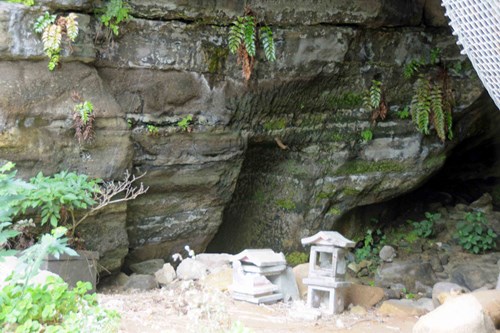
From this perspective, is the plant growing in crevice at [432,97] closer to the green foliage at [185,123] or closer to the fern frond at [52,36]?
the green foliage at [185,123]

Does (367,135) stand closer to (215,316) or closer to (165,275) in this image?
(165,275)

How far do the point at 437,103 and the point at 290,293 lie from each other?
4.27 metres

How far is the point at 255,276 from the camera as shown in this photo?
662 centimetres

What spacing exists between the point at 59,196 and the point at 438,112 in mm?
6014

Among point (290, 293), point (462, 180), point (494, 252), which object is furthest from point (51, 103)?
point (462, 180)

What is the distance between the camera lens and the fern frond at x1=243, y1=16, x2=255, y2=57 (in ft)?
26.0

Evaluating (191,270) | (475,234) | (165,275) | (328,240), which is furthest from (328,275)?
(475,234)

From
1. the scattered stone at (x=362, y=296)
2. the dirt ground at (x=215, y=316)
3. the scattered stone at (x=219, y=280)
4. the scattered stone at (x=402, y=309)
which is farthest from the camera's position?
the scattered stone at (x=362, y=296)

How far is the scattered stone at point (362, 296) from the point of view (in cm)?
707

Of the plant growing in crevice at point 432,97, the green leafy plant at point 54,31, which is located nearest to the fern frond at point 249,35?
the green leafy plant at point 54,31

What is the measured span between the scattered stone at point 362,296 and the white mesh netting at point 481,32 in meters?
3.27

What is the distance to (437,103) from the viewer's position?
361 inches

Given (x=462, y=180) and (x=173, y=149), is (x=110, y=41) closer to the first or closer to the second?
(x=173, y=149)

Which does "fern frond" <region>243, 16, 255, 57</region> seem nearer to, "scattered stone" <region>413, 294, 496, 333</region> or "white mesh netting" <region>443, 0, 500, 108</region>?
"white mesh netting" <region>443, 0, 500, 108</region>
